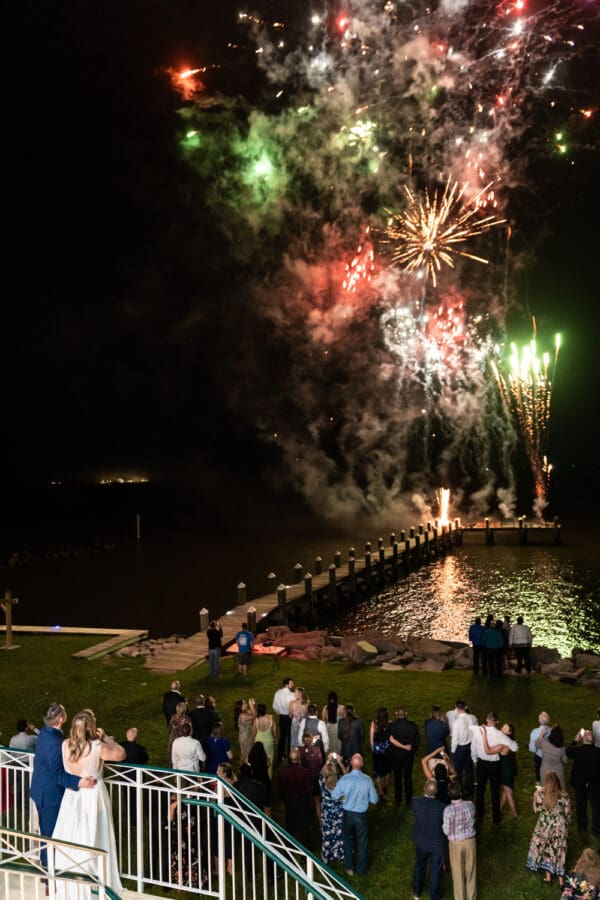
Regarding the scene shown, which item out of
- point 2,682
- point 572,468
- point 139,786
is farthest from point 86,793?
point 572,468

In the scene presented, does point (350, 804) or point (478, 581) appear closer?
point (350, 804)

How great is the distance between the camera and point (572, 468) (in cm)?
16012

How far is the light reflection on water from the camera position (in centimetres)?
3017

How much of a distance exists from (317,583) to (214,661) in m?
16.1

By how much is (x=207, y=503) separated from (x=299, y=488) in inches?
517

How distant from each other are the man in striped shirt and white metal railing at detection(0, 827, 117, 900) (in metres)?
4.31

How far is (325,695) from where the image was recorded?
1795 cm

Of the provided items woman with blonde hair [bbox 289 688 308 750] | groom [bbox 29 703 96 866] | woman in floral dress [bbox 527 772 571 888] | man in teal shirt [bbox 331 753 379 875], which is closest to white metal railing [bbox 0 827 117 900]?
groom [bbox 29 703 96 866]

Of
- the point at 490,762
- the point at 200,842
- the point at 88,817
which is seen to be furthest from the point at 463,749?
the point at 88,817

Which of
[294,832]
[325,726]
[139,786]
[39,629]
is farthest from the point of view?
[39,629]

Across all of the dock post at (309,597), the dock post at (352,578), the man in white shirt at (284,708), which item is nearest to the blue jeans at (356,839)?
the man in white shirt at (284,708)

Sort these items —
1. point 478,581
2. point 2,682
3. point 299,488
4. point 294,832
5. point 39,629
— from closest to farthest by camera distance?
point 294,832 → point 2,682 → point 39,629 → point 478,581 → point 299,488

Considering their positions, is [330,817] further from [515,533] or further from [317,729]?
[515,533]

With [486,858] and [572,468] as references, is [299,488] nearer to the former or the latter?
[572,468]
